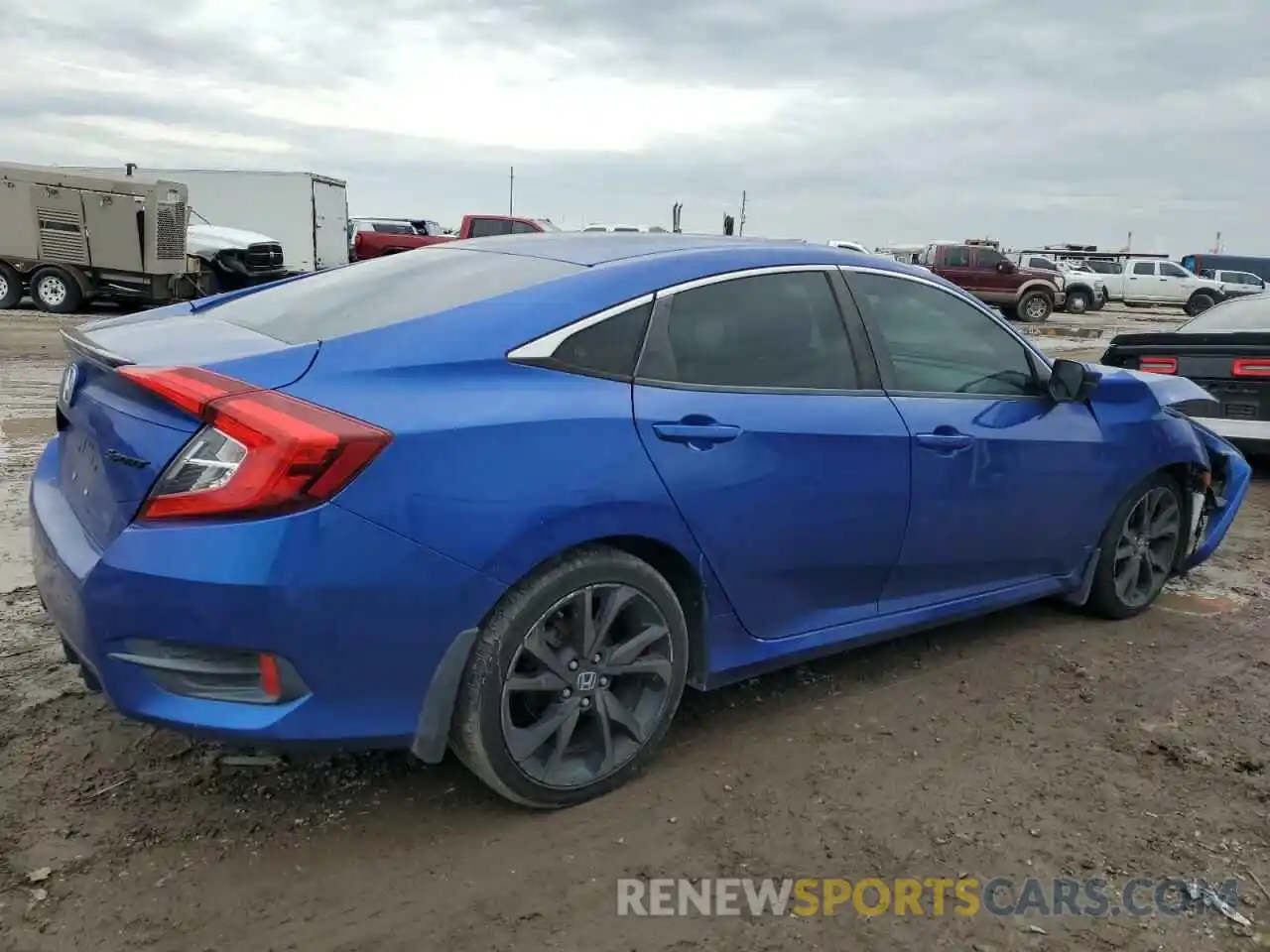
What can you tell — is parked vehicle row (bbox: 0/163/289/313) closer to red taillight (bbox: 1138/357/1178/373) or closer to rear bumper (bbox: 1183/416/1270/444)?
red taillight (bbox: 1138/357/1178/373)

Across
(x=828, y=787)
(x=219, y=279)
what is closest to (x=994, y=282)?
(x=219, y=279)

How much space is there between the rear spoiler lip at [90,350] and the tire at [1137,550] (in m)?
3.70

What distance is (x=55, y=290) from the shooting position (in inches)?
658

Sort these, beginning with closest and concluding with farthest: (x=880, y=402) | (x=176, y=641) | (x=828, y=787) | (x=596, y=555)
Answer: (x=176, y=641), (x=596, y=555), (x=828, y=787), (x=880, y=402)

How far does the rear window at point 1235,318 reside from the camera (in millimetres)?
7508

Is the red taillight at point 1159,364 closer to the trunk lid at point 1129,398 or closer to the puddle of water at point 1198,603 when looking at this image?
the puddle of water at point 1198,603

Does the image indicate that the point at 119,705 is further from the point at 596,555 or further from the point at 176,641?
the point at 596,555

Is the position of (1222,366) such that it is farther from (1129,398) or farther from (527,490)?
(527,490)

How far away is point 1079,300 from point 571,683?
103 feet

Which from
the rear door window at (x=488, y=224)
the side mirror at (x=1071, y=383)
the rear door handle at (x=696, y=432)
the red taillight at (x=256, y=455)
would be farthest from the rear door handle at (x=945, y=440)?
the rear door window at (x=488, y=224)

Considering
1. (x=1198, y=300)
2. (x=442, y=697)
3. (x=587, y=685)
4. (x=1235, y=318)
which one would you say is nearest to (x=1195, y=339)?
(x=1235, y=318)

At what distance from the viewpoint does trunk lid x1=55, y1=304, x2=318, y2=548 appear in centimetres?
238

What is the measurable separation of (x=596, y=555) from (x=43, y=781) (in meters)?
1.65

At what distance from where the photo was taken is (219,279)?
18.1m
